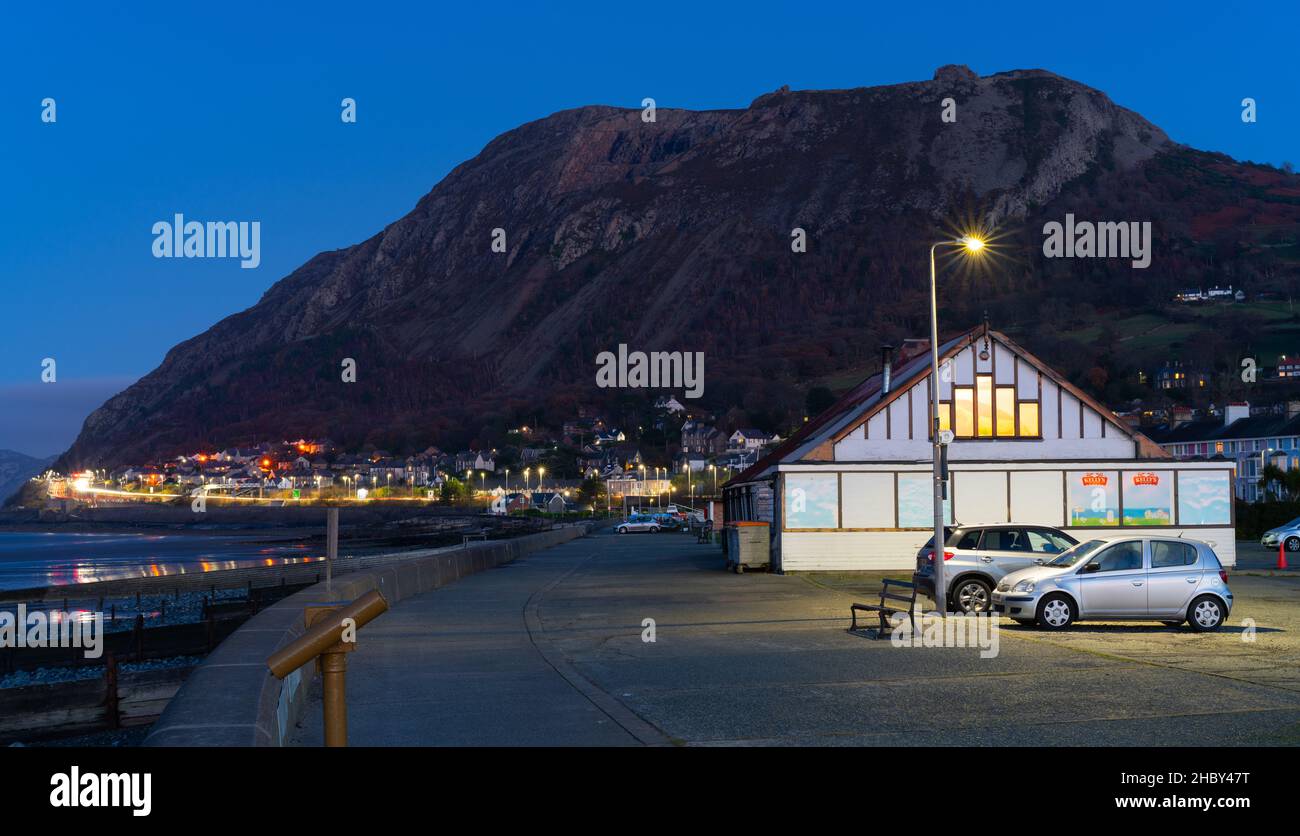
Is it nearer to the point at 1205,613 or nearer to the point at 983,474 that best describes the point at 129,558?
the point at 983,474

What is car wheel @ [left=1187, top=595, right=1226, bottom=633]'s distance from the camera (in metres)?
18.8

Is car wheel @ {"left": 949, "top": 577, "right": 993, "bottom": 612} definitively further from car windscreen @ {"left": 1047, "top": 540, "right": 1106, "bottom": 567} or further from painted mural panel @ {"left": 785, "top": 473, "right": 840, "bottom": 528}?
painted mural panel @ {"left": 785, "top": 473, "right": 840, "bottom": 528}

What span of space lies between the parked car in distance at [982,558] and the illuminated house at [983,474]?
10.8 meters

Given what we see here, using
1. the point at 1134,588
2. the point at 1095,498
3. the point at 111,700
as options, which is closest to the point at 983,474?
the point at 1095,498

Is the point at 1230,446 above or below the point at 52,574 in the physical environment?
above

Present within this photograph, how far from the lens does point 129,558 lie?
9212cm

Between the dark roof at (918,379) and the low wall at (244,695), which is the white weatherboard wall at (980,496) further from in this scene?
the low wall at (244,695)

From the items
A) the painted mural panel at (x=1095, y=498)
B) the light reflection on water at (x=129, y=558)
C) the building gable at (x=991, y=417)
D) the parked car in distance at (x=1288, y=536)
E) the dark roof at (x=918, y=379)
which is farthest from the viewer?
the light reflection on water at (x=129, y=558)

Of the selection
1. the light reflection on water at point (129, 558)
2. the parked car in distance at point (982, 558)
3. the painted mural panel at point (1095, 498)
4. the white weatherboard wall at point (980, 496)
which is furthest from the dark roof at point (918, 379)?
the light reflection on water at point (129, 558)

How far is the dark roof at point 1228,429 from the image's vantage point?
9744 centimetres
